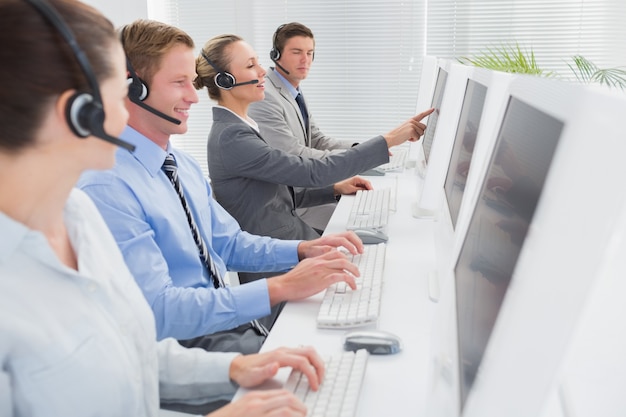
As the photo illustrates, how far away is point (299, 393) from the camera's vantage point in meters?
0.90

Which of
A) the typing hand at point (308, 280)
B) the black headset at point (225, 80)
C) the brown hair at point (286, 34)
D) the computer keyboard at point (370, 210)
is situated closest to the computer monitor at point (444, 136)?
the computer keyboard at point (370, 210)

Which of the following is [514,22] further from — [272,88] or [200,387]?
[200,387]

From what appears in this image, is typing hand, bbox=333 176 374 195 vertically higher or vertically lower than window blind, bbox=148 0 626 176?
lower

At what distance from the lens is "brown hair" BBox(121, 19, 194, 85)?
4.64 ft

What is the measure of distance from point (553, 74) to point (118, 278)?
300cm

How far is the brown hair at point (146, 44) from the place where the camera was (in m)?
1.41

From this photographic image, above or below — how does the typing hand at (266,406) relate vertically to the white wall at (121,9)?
below

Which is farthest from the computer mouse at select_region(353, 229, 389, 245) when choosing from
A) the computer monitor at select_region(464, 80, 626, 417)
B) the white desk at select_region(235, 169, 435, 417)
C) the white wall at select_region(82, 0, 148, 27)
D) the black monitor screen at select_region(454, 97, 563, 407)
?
the white wall at select_region(82, 0, 148, 27)

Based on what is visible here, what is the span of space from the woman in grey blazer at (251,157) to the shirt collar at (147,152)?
2.20 feet

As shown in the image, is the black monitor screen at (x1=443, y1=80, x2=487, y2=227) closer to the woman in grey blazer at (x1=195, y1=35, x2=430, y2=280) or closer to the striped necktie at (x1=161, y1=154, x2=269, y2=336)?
the striped necktie at (x1=161, y1=154, x2=269, y2=336)

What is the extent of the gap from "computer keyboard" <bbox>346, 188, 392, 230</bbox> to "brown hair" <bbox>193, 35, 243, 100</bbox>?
2.07 ft

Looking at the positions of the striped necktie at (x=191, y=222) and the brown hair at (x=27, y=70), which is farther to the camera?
the striped necktie at (x=191, y=222)

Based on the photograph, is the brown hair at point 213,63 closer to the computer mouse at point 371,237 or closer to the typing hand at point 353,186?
the typing hand at point 353,186

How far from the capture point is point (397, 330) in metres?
1.15
